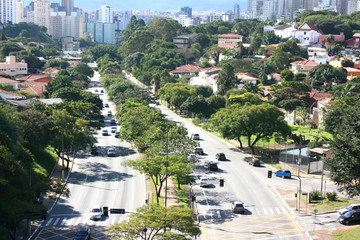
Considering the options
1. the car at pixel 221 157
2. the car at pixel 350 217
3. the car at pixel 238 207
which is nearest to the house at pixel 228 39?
the car at pixel 221 157

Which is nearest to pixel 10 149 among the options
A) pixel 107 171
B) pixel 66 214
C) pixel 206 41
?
pixel 66 214

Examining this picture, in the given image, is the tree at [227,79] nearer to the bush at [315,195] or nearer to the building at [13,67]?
the bush at [315,195]

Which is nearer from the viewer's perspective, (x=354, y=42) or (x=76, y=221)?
(x=76, y=221)

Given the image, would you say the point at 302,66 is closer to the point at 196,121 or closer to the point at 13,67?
the point at 196,121

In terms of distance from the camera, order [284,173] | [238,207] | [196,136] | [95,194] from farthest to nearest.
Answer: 1. [196,136]
2. [284,173]
3. [95,194]
4. [238,207]

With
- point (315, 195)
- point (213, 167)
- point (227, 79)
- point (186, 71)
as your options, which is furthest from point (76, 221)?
point (186, 71)

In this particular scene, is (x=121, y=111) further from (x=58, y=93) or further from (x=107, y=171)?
(x=107, y=171)
